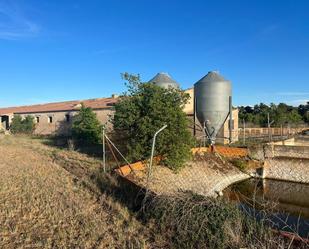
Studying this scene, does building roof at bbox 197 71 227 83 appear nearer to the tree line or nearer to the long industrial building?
the long industrial building

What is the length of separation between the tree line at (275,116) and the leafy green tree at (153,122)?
25500 millimetres

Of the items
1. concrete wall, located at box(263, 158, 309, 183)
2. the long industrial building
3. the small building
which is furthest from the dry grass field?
the small building

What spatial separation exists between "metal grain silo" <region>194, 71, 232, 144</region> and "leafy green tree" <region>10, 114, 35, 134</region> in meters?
19.7

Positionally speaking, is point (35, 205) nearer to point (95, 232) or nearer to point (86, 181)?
point (95, 232)

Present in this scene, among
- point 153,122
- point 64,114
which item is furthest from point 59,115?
point 153,122

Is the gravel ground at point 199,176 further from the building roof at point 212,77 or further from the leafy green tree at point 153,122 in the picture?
the building roof at point 212,77

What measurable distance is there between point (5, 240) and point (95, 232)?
5.79 ft

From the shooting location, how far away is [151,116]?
16.3 metres

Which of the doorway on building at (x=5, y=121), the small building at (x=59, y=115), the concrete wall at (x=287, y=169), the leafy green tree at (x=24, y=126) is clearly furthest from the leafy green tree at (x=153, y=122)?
the doorway on building at (x=5, y=121)

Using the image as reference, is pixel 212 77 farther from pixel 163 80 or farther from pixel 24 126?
pixel 24 126

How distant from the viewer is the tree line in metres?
42.0

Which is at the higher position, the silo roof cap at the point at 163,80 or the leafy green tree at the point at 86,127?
the silo roof cap at the point at 163,80

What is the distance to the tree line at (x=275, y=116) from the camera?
1655 inches

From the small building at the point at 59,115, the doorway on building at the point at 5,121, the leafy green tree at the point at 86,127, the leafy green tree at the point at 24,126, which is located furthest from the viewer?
the doorway on building at the point at 5,121
